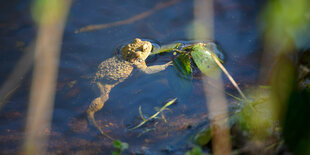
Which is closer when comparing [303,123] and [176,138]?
[303,123]

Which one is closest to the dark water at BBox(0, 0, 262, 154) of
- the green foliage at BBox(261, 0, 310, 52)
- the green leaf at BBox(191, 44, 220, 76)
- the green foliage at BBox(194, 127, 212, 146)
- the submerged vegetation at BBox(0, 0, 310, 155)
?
the submerged vegetation at BBox(0, 0, 310, 155)

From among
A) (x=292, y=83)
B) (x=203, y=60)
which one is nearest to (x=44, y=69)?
(x=203, y=60)

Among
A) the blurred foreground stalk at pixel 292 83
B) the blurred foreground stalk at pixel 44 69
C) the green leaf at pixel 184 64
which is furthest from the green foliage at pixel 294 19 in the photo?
the blurred foreground stalk at pixel 44 69

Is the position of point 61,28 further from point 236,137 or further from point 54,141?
point 236,137

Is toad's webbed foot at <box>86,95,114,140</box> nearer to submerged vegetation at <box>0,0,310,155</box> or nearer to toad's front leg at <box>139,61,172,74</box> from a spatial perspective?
submerged vegetation at <box>0,0,310,155</box>

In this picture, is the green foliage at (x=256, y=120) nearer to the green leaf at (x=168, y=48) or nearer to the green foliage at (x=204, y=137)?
the green foliage at (x=204, y=137)

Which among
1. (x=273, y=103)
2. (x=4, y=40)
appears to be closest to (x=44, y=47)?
(x=4, y=40)
